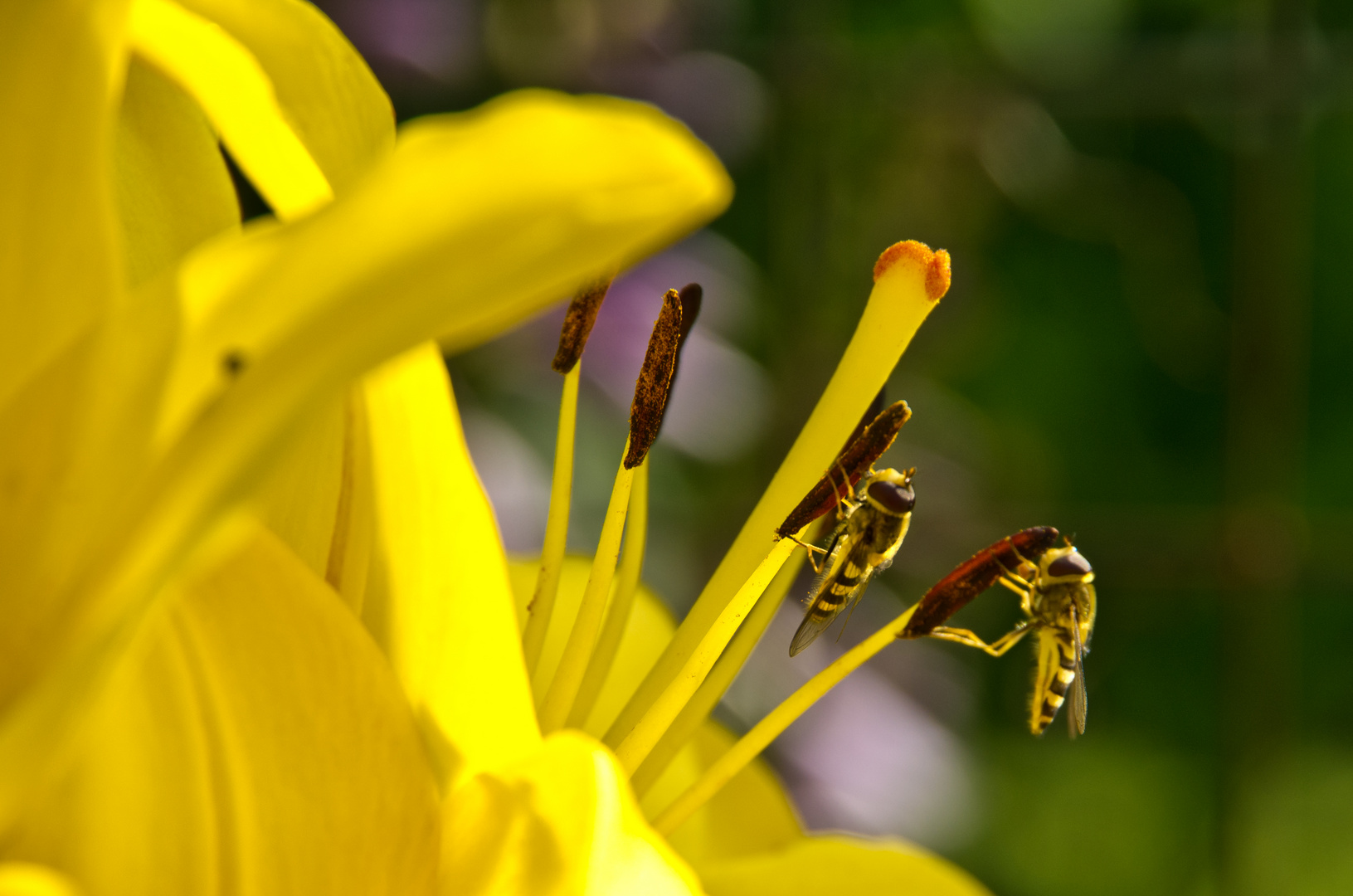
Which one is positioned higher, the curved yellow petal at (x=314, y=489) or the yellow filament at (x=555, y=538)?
the curved yellow petal at (x=314, y=489)

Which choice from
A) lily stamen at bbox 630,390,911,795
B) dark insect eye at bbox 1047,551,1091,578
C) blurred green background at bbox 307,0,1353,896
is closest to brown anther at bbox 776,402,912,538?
lily stamen at bbox 630,390,911,795

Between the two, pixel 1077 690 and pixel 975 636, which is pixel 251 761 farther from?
pixel 1077 690

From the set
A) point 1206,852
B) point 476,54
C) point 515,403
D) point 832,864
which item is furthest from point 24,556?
point 1206,852

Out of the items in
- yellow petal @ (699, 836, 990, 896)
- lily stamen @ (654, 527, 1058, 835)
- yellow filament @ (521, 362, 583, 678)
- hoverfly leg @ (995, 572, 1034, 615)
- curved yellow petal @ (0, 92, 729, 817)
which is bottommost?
hoverfly leg @ (995, 572, 1034, 615)

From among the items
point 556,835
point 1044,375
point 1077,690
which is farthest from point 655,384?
point 1044,375

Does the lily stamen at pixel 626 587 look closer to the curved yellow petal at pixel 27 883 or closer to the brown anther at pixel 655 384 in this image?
the brown anther at pixel 655 384

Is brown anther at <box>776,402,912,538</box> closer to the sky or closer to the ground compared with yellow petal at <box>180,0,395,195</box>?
closer to the ground

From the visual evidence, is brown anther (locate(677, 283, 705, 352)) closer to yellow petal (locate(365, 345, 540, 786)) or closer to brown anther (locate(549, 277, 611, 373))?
brown anther (locate(549, 277, 611, 373))

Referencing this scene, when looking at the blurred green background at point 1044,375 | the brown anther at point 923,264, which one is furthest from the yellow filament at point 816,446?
the blurred green background at point 1044,375
